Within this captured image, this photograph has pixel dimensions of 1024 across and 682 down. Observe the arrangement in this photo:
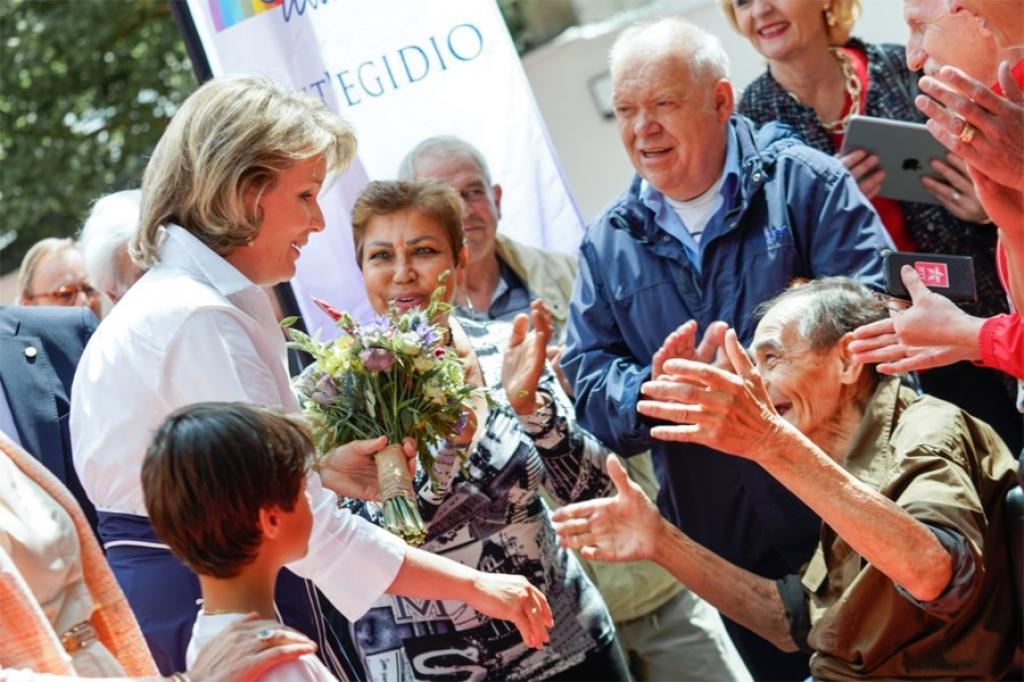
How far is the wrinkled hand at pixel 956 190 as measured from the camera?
182 inches

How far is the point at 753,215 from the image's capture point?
4.39 m

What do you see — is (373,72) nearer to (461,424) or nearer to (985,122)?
(461,424)

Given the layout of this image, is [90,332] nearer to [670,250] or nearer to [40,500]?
[40,500]

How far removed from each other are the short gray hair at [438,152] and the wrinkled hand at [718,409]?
1803 millimetres

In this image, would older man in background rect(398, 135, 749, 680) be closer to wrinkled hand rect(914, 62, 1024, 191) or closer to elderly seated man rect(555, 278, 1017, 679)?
elderly seated man rect(555, 278, 1017, 679)

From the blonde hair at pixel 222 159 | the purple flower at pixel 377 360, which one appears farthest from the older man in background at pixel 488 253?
the blonde hair at pixel 222 159

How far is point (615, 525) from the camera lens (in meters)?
3.91

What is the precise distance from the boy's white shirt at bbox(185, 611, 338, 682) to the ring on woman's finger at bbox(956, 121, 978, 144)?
1660mm

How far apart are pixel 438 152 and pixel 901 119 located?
1.54 m

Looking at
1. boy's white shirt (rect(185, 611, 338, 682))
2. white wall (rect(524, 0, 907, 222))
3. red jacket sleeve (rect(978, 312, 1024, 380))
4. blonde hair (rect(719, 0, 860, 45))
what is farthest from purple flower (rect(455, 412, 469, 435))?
white wall (rect(524, 0, 907, 222))

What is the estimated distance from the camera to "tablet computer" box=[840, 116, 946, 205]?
467 cm

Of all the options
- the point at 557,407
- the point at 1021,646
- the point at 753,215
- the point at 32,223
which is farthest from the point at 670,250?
the point at 32,223

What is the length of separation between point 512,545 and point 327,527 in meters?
0.95

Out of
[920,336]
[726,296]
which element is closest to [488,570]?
[726,296]
